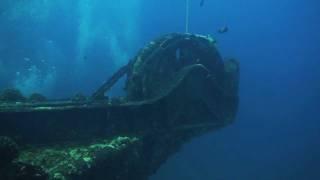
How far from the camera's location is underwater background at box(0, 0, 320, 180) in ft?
158

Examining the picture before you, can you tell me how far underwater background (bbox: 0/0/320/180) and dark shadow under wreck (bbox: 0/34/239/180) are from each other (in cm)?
2403

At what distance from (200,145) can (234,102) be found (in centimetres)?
3819

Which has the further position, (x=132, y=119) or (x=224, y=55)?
(x=224, y=55)

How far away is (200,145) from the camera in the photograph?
159 feet

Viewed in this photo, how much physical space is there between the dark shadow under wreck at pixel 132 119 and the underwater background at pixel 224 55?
2403 centimetres

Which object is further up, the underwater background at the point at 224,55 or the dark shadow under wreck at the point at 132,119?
the dark shadow under wreck at the point at 132,119

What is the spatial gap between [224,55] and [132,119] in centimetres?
8917

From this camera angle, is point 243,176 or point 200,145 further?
point 200,145

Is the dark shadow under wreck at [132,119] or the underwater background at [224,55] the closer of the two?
the dark shadow under wreck at [132,119]

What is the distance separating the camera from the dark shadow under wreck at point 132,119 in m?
5.48

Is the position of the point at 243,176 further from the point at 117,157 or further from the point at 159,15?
the point at 159,15

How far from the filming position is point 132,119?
7.72 meters

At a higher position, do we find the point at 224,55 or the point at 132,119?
the point at 132,119

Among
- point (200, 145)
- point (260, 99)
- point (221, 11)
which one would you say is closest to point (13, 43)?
point (200, 145)
